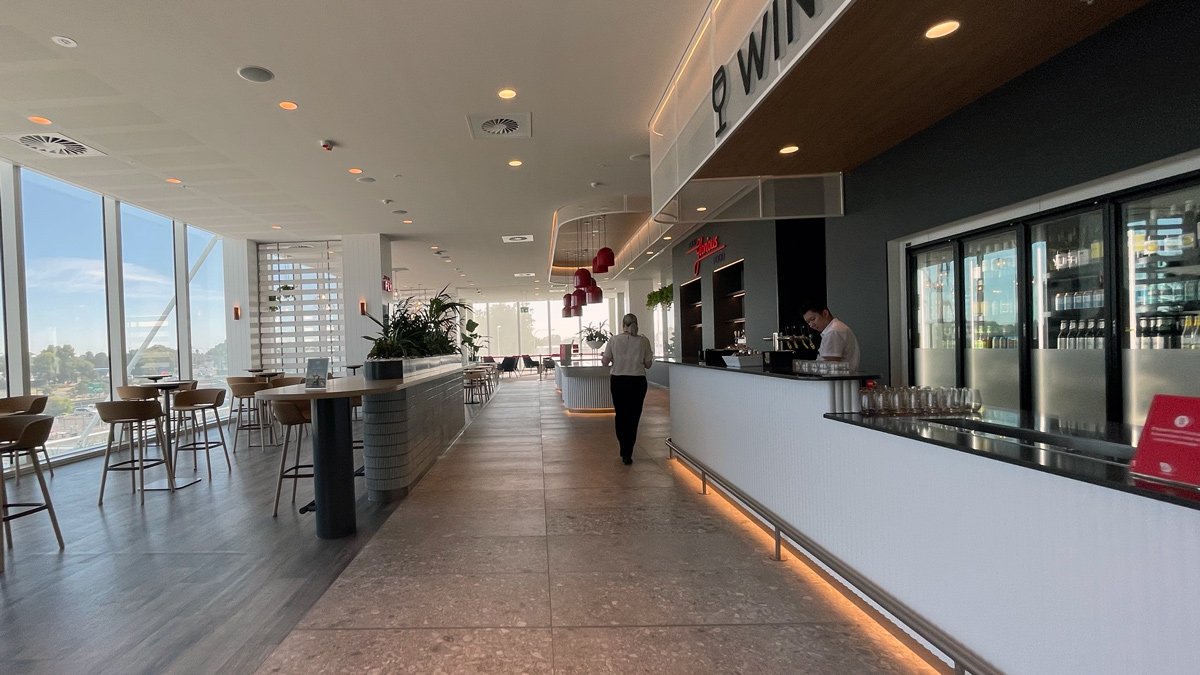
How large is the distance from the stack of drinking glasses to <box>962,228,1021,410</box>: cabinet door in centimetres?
156

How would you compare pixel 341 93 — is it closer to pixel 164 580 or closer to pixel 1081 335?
pixel 164 580

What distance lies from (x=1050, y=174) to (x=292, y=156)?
6663 mm

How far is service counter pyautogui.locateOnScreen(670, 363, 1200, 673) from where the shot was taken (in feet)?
4.34

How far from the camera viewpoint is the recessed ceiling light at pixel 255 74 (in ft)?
13.4

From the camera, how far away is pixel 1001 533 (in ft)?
5.72

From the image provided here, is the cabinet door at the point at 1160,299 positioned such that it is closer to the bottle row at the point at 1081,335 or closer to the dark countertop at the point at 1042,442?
the bottle row at the point at 1081,335

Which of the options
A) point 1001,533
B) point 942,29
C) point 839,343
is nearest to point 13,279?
point 839,343

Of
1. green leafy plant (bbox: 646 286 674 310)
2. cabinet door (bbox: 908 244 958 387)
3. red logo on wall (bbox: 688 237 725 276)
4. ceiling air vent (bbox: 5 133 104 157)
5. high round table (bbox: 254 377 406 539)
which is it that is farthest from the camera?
green leafy plant (bbox: 646 286 674 310)

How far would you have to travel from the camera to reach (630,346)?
5.92 meters

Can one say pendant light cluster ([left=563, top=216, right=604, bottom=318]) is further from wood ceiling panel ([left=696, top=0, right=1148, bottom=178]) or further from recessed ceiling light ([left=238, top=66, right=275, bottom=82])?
recessed ceiling light ([left=238, top=66, right=275, bottom=82])

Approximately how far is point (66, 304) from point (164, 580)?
6.10 meters

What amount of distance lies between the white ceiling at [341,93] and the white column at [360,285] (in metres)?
2.41

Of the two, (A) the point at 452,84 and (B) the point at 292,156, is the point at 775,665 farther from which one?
(B) the point at 292,156

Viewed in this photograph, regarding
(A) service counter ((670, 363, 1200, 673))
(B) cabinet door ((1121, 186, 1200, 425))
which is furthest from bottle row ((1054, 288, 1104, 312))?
(A) service counter ((670, 363, 1200, 673))
